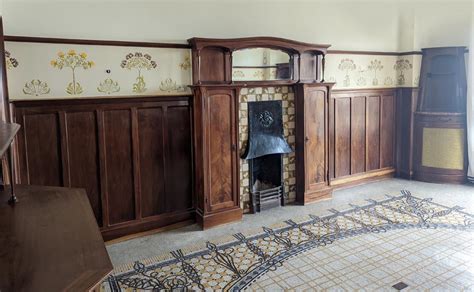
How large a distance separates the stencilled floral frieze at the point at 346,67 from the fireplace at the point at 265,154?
3.93ft

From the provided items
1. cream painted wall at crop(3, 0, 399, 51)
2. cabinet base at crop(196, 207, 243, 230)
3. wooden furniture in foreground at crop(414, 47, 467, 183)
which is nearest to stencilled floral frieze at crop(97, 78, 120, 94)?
cream painted wall at crop(3, 0, 399, 51)

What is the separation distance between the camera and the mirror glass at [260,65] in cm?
430

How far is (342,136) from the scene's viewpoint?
5.38 meters

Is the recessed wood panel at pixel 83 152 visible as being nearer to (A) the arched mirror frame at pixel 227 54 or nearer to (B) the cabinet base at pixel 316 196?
(A) the arched mirror frame at pixel 227 54

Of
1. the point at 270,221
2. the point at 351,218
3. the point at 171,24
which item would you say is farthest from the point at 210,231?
the point at 171,24

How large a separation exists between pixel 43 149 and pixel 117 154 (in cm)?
65

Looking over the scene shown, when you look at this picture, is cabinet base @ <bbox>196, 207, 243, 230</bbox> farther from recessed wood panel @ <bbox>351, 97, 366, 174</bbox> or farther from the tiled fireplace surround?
recessed wood panel @ <bbox>351, 97, 366, 174</bbox>

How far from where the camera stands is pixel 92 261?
4.49 feet

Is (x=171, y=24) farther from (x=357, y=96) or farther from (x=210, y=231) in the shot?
(x=357, y=96)

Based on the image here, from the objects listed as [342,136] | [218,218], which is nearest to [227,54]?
[218,218]

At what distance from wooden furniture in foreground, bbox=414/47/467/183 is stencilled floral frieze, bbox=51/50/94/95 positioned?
4.57 m

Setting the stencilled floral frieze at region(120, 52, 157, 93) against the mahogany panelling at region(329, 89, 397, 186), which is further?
the mahogany panelling at region(329, 89, 397, 186)

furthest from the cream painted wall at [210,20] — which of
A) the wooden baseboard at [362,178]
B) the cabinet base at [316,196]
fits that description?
the cabinet base at [316,196]

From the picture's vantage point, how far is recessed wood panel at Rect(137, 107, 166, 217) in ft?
12.8
